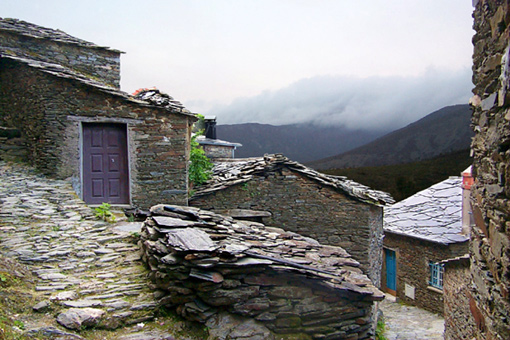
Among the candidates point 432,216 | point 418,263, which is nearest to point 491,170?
point 418,263

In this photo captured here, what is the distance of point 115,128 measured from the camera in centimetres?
988

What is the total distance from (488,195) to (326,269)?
115 inches

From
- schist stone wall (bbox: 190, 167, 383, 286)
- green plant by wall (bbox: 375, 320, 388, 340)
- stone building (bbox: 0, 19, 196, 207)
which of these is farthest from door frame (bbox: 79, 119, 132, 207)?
green plant by wall (bbox: 375, 320, 388, 340)

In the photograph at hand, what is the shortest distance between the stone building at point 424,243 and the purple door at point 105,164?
11953 millimetres

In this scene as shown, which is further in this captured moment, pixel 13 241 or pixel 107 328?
pixel 13 241

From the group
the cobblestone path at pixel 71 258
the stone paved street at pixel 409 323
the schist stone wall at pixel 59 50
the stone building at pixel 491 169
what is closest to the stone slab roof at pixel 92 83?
the schist stone wall at pixel 59 50

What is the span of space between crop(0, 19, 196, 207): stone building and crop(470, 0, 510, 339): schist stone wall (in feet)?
25.1

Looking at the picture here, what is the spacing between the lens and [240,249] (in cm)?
499

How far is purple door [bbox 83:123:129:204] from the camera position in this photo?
9.84 m

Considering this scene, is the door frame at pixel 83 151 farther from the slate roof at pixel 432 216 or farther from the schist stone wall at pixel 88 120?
the slate roof at pixel 432 216

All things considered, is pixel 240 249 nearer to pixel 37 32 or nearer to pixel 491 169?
pixel 491 169

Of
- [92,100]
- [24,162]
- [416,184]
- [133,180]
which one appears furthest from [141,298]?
[416,184]

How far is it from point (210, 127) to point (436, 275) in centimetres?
1227

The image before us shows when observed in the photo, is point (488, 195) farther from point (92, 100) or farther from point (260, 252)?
point (92, 100)
